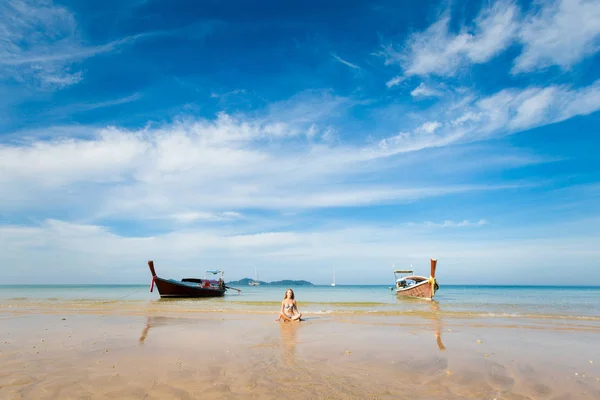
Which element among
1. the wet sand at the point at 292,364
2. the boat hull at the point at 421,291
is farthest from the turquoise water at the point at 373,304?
the wet sand at the point at 292,364

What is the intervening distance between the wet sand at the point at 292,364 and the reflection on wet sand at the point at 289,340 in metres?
0.03

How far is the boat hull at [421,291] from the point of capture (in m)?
39.0

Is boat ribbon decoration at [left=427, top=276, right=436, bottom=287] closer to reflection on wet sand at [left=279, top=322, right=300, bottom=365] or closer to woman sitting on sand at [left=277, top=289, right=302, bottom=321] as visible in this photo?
woman sitting on sand at [left=277, top=289, right=302, bottom=321]

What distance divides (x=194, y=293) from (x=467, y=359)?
39.2m

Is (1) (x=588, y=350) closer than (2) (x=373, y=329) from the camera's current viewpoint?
Yes

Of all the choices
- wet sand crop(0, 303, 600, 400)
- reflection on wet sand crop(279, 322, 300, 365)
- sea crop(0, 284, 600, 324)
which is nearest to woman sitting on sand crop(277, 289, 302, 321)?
reflection on wet sand crop(279, 322, 300, 365)

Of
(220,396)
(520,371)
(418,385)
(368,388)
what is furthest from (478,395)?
(220,396)

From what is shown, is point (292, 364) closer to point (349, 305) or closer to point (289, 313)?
point (289, 313)

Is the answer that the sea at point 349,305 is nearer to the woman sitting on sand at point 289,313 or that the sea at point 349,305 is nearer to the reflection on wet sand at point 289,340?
the woman sitting on sand at point 289,313

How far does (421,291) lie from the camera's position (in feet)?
135

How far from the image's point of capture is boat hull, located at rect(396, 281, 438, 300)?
39.0 m

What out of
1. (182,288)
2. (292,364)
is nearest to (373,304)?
(182,288)

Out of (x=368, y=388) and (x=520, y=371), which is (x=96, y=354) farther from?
(x=520, y=371)

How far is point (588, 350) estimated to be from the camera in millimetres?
9742
